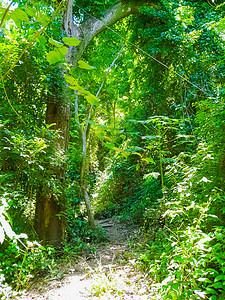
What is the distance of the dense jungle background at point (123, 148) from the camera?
1.75 meters

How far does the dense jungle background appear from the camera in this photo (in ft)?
5.76

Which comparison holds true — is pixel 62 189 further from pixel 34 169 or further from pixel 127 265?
pixel 127 265

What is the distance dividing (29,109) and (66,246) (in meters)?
2.01

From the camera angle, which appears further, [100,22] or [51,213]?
[100,22]

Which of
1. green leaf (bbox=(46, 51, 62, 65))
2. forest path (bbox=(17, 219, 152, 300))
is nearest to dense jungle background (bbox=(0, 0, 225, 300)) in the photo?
green leaf (bbox=(46, 51, 62, 65))

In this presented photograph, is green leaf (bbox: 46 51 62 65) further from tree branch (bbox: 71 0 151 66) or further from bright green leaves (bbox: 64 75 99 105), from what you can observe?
tree branch (bbox: 71 0 151 66)

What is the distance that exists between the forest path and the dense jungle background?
13 cm

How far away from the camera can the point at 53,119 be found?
3309mm

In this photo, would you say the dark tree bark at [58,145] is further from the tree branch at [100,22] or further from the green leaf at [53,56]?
the green leaf at [53,56]

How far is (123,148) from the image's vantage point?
0.99 meters

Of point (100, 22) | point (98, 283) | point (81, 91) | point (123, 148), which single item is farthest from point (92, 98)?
point (100, 22)

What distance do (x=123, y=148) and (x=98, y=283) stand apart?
6.12 feet

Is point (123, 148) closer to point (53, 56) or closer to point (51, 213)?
point (53, 56)

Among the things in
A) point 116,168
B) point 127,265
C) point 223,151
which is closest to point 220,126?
point 223,151
